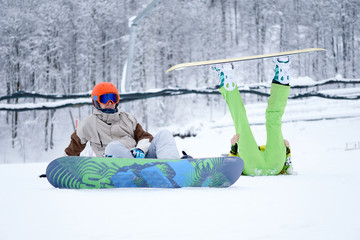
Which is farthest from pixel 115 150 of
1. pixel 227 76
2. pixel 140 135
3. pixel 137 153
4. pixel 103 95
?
pixel 227 76

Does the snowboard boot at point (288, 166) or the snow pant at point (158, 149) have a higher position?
the snow pant at point (158, 149)

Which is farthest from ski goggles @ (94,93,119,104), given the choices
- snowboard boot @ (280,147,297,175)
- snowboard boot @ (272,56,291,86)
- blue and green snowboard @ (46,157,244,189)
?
snowboard boot @ (280,147,297,175)

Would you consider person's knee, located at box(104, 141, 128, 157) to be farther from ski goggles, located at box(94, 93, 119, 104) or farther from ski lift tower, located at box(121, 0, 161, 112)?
ski lift tower, located at box(121, 0, 161, 112)

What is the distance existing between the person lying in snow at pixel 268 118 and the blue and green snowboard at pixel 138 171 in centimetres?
64

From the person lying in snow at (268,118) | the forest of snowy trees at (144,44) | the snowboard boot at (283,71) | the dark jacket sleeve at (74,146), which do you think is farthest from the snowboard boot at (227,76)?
the forest of snowy trees at (144,44)

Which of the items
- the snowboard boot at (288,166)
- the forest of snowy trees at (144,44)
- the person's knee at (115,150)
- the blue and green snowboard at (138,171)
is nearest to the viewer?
the blue and green snowboard at (138,171)

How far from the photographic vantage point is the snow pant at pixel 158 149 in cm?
220

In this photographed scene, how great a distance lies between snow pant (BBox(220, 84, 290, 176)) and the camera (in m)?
2.59

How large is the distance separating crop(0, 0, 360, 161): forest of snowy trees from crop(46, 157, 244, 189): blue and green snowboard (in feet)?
40.4

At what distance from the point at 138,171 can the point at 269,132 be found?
1.27 meters

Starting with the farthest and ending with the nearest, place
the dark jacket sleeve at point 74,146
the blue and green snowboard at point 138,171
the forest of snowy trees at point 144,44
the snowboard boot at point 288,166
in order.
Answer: the forest of snowy trees at point 144,44, the snowboard boot at point 288,166, the dark jacket sleeve at point 74,146, the blue and green snowboard at point 138,171

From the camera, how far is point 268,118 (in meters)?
2.66

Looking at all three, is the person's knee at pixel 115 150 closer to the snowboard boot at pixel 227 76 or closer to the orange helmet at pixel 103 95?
the orange helmet at pixel 103 95

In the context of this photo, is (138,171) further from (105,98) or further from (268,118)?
(268,118)
